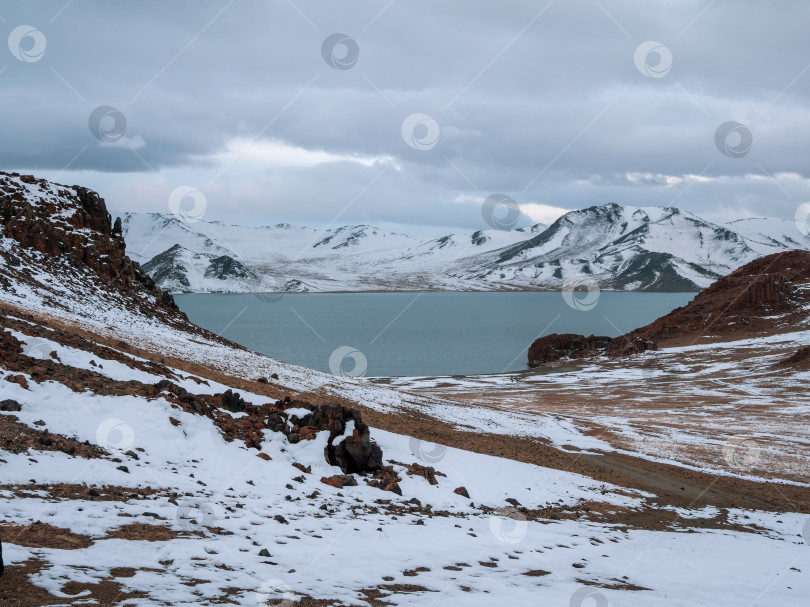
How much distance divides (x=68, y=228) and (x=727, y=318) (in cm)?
11560

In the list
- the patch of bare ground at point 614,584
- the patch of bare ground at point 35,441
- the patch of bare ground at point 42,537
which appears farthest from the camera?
the patch of bare ground at point 35,441

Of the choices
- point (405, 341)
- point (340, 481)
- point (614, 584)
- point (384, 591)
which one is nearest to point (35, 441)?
point (340, 481)

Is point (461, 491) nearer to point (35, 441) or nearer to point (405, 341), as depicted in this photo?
point (35, 441)

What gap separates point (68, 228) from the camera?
2044 inches

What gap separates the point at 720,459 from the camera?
37406mm

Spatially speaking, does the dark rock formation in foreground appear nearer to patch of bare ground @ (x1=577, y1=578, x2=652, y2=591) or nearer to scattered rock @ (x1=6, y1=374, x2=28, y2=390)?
patch of bare ground @ (x1=577, y1=578, x2=652, y2=591)

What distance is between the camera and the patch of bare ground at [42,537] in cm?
1112

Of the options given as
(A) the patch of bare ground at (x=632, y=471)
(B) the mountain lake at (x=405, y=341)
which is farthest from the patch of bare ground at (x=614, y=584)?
(B) the mountain lake at (x=405, y=341)

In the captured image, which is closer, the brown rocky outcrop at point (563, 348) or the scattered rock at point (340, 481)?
the scattered rock at point (340, 481)

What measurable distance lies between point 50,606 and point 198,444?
10603mm

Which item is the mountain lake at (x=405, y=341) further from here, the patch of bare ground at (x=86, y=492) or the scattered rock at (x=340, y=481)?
the patch of bare ground at (x=86, y=492)

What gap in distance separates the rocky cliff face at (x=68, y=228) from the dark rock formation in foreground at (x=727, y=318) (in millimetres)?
74383

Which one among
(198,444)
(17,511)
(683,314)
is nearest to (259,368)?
(198,444)

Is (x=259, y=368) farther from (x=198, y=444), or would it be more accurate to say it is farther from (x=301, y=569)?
(x=301, y=569)
